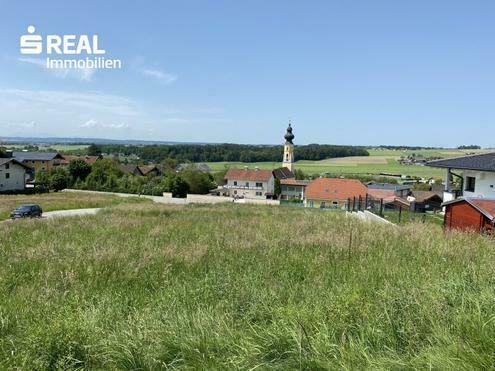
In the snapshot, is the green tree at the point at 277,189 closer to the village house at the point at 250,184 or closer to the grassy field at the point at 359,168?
the village house at the point at 250,184

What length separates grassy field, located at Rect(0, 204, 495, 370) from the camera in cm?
288

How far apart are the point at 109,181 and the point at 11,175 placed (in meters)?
14.9

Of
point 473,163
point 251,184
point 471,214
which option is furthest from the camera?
point 251,184

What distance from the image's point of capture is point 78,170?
230 ft

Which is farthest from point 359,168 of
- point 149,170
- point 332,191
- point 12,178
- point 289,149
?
point 12,178

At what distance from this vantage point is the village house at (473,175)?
18984 millimetres

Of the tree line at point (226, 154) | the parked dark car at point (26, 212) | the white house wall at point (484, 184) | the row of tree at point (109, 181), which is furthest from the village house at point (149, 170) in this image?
the white house wall at point (484, 184)

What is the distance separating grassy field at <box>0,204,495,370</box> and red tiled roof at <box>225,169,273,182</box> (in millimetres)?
80371

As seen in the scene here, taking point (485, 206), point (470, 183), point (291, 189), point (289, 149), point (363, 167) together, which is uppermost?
point (289, 149)

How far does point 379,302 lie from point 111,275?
4.11 m

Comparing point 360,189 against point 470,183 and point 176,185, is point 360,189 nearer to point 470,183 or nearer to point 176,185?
point 176,185

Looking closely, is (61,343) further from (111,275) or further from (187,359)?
(111,275)

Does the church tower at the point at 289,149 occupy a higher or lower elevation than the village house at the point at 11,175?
higher

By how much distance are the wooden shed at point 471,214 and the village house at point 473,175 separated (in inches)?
252
